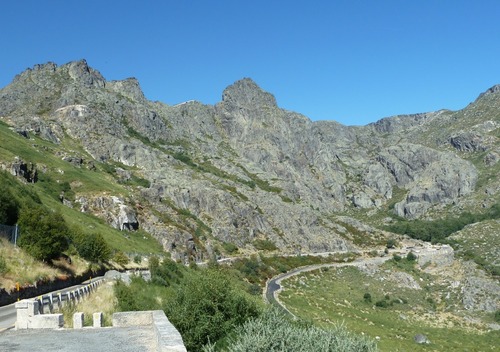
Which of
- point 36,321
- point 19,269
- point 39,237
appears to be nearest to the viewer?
point 36,321

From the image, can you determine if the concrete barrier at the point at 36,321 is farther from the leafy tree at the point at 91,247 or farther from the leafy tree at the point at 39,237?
the leafy tree at the point at 91,247

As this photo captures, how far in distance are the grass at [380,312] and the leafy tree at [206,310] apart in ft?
42.3

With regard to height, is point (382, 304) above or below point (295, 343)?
below

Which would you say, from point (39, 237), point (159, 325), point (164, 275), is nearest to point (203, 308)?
point (159, 325)

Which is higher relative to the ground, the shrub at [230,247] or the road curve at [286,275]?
the shrub at [230,247]

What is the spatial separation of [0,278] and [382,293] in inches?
3498

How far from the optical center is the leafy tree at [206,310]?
94.9 feet

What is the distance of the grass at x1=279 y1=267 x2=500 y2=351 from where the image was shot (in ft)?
191

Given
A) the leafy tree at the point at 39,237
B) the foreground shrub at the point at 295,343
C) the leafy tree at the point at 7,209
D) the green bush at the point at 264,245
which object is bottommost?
the green bush at the point at 264,245

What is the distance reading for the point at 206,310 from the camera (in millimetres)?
30078

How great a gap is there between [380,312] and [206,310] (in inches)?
2427

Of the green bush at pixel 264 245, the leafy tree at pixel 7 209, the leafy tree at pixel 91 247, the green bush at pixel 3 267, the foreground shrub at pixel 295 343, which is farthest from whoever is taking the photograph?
the green bush at pixel 264 245

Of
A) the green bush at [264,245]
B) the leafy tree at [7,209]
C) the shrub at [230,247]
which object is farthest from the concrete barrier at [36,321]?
the green bush at [264,245]

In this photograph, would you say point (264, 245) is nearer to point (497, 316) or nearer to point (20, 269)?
point (497, 316)
